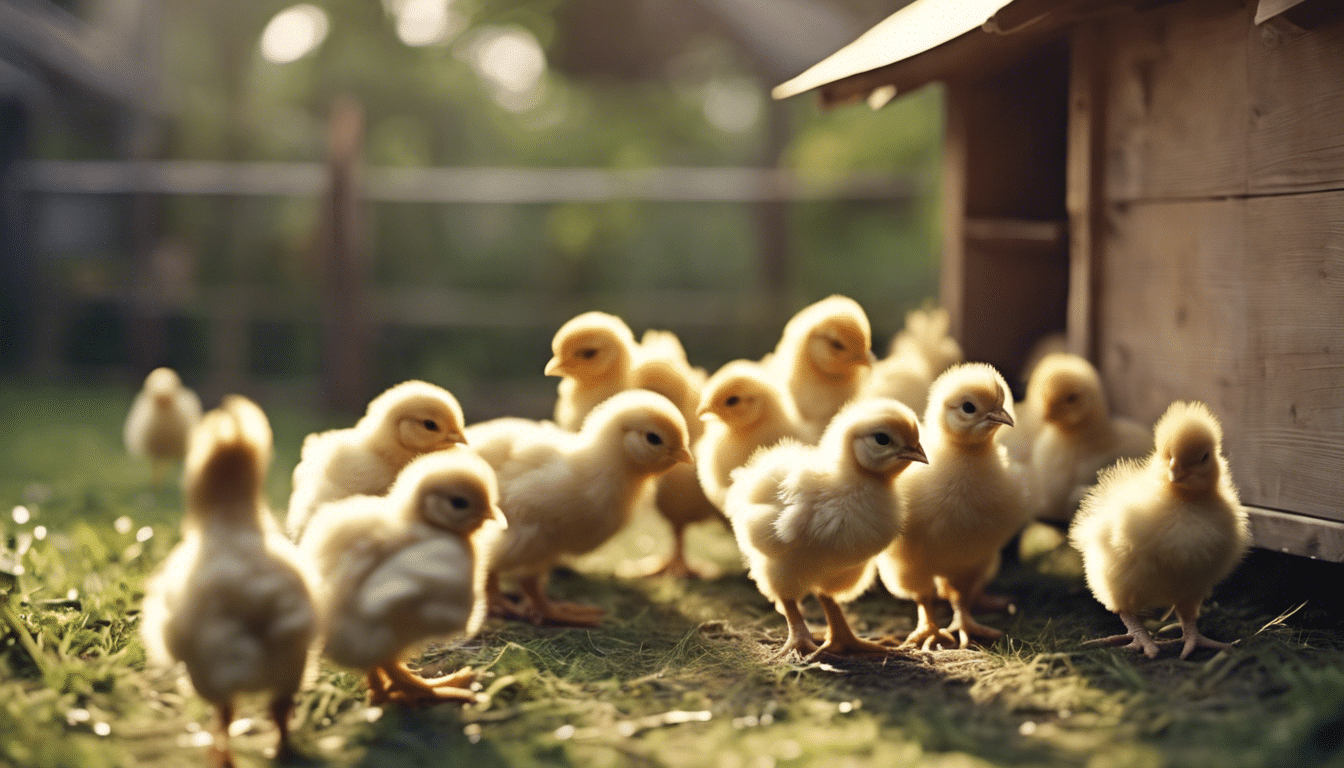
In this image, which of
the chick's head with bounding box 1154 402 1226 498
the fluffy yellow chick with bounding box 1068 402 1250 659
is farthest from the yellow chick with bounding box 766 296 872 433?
the chick's head with bounding box 1154 402 1226 498

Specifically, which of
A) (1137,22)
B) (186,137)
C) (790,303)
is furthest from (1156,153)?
(186,137)

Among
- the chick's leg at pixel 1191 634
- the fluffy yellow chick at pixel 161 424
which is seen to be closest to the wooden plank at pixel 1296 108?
the chick's leg at pixel 1191 634

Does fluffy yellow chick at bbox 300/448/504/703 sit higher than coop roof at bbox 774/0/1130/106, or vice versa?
coop roof at bbox 774/0/1130/106

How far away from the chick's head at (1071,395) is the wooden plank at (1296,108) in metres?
0.91

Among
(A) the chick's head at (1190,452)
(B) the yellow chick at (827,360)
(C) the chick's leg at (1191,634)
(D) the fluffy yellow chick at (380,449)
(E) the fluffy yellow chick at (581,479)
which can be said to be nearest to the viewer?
(A) the chick's head at (1190,452)

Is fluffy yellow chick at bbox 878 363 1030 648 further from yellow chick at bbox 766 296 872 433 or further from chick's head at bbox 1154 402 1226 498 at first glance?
yellow chick at bbox 766 296 872 433

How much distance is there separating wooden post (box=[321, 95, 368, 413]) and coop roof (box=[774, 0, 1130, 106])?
516 cm

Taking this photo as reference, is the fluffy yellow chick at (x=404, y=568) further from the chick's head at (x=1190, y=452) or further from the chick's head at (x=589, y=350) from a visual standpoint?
the chick's head at (x=1190, y=452)

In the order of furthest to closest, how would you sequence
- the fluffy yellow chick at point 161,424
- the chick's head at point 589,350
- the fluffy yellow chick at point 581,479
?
the fluffy yellow chick at point 161,424, the chick's head at point 589,350, the fluffy yellow chick at point 581,479

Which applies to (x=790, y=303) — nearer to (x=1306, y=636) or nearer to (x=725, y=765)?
(x=1306, y=636)

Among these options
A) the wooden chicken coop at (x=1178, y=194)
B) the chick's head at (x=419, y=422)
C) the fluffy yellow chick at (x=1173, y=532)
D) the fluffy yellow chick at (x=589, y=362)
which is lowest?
the fluffy yellow chick at (x=1173, y=532)

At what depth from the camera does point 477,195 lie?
1038cm

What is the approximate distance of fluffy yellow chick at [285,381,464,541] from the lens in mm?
3955

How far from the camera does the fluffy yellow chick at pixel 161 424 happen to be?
20.7 feet
